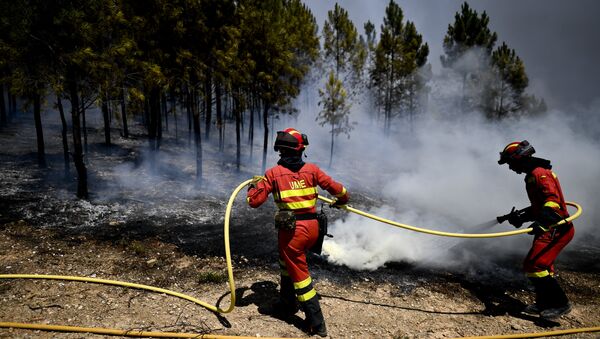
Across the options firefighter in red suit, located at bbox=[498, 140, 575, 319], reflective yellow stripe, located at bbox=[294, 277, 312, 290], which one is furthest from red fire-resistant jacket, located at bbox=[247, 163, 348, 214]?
firefighter in red suit, located at bbox=[498, 140, 575, 319]

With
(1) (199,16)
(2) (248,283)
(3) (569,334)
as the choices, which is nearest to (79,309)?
(2) (248,283)

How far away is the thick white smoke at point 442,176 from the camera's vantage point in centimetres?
709

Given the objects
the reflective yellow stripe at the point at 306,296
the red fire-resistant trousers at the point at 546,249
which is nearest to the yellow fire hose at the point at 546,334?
the red fire-resistant trousers at the point at 546,249

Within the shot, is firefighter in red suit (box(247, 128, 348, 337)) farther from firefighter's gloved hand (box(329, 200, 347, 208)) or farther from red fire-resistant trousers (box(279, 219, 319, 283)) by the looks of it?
firefighter's gloved hand (box(329, 200, 347, 208))

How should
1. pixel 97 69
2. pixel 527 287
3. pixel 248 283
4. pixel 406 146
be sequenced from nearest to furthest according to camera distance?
pixel 248 283 < pixel 527 287 < pixel 97 69 < pixel 406 146

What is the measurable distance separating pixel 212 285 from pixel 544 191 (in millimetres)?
4904

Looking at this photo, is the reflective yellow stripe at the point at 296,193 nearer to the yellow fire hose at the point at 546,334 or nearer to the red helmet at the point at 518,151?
the yellow fire hose at the point at 546,334

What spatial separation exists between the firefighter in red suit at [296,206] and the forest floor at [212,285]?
46 cm

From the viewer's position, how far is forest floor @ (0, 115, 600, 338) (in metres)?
4.16

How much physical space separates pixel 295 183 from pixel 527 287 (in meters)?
4.58

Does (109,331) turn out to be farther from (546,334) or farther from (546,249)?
(546,249)

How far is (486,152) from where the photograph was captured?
2230 centimetres

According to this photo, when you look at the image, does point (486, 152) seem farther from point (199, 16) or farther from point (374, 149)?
point (199, 16)

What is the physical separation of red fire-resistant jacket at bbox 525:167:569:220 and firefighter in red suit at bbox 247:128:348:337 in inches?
107
